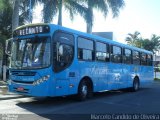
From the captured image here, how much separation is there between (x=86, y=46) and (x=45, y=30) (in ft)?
9.42

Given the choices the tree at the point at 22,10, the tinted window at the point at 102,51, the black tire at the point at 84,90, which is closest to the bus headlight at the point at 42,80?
the black tire at the point at 84,90

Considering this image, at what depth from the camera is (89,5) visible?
2756 centimetres

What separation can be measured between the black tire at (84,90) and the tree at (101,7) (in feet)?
43.9

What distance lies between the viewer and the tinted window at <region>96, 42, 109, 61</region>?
15733 mm

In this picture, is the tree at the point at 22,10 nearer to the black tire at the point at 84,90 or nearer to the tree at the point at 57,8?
the tree at the point at 57,8

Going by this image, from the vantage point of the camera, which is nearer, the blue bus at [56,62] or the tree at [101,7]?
the blue bus at [56,62]

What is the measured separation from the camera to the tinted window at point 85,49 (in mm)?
14159

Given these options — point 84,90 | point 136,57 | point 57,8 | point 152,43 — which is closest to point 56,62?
point 84,90

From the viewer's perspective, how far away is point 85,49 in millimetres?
14570

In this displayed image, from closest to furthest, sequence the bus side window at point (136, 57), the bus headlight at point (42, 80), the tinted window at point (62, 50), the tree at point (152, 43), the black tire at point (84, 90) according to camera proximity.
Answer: the bus headlight at point (42, 80), the tinted window at point (62, 50), the black tire at point (84, 90), the bus side window at point (136, 57), the tree at point (152, 43)

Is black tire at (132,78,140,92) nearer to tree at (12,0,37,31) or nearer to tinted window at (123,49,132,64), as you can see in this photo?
tinted window at (123,49,132,64)

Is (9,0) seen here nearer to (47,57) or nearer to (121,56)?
(121,56)

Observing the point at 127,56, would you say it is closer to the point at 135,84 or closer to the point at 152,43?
the point at 135,84

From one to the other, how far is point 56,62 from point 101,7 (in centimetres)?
1677
